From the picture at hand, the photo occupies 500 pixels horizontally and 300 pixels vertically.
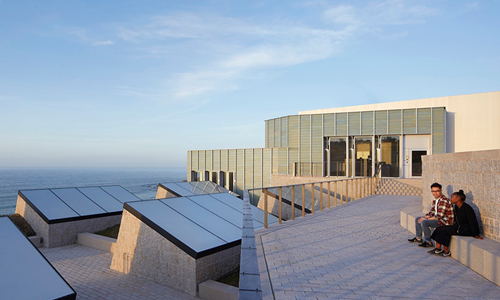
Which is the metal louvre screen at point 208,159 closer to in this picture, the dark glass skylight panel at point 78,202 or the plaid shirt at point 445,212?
the dark glass skylight panel at point 78,202

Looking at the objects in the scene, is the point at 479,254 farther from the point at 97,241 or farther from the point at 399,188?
the point at 399,188

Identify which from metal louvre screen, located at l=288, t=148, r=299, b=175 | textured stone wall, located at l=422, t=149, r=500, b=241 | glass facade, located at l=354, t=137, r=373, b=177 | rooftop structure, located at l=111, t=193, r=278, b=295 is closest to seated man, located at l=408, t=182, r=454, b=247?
textured stone wall, located at l=422, t=149, r=500, b=241

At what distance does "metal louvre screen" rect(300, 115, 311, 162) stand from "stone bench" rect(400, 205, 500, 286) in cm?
2319

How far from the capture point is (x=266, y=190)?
8438 mm

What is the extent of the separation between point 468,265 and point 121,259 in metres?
9.64

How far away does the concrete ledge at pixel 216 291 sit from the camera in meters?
8.00

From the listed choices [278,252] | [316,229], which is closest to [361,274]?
[278,252]

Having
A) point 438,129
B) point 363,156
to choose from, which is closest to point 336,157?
point 363,156

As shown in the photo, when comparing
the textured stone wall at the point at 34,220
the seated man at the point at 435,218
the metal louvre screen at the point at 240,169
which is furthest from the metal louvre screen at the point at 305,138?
the seated man at the point at 435,218

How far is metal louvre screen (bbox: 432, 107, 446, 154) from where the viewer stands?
24.9 metres

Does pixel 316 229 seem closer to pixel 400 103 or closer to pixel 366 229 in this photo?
pixel 366 229

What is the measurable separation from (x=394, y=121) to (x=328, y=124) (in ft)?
17.3

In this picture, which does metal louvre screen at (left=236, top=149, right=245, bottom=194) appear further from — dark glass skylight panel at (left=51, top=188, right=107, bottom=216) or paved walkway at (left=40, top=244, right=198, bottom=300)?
paved walkway at (left=40, top=244, right=198, bottom=300)

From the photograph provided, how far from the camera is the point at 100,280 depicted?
32.6 feet
